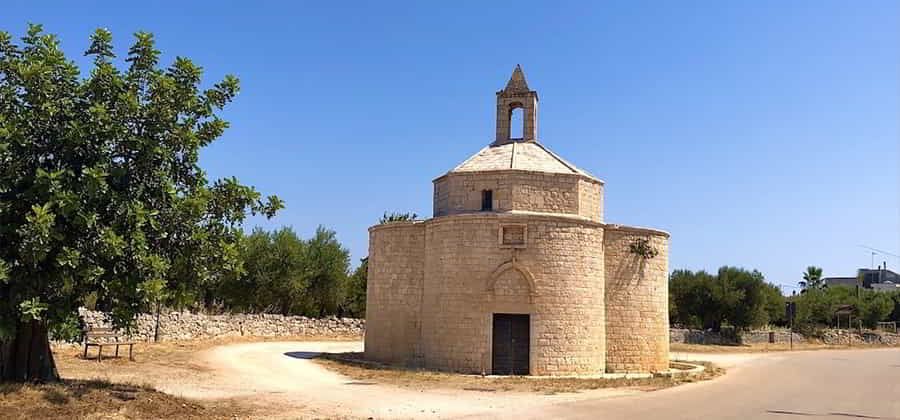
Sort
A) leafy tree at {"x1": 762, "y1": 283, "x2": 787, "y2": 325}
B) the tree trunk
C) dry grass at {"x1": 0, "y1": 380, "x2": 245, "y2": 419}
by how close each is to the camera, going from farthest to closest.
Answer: leafy tree at {"x1": 762, "y1": 283, "x2": 787, "y2": 325}, the tree trunk, dry grass at {"x1": 0, "y1": 380, "x2": 245, "y2": 419}

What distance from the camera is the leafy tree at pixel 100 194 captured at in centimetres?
1141

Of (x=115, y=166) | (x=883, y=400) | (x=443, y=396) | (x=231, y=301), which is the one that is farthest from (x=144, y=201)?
(x=231, y=301)

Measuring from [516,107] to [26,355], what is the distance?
17836 mm

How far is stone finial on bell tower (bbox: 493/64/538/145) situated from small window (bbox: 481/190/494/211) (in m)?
3.82

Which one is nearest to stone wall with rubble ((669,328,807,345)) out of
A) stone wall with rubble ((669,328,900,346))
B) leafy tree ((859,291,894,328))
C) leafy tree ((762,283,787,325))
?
stone wall with rubble ((669,328,900,346))

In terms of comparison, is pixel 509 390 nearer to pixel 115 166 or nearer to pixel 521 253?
pixel 521 253

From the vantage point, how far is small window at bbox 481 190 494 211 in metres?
22.4

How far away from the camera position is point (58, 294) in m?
11.6

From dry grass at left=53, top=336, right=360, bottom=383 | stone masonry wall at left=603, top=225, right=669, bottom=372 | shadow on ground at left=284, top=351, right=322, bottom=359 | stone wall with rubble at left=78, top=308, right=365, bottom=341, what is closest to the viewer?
dry grass at left=53, top=336, right=360, bottom=383

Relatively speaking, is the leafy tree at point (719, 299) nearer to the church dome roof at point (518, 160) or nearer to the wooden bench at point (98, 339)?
the church dome roof at point (518, 160)

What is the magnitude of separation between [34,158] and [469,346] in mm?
12498

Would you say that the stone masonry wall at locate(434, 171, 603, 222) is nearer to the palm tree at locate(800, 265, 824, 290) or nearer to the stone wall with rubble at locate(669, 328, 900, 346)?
the stone wall with rubble at locate(669, 328, 900, 346)

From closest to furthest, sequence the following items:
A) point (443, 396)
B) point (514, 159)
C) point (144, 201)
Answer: point (144, 201) → point (443, 396) → point (514, 159)

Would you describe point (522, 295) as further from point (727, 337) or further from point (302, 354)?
point (727, 337)
